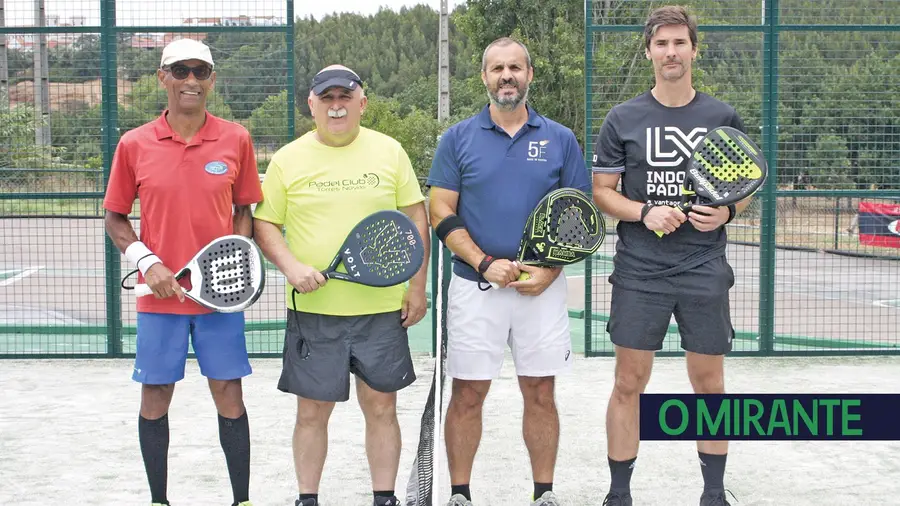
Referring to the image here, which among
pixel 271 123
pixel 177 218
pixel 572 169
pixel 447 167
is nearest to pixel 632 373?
pixel 572 169

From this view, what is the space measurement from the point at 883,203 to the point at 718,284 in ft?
→ 21.1

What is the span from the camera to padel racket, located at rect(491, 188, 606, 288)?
395 centimetres

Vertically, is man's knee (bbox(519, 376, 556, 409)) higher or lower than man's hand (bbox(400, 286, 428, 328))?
lower

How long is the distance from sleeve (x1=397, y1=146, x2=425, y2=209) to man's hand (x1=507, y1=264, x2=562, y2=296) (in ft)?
1.61

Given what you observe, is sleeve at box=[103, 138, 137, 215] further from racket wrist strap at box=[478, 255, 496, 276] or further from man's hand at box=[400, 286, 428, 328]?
racket wrist strap at box=[478, 255, 496, 276]

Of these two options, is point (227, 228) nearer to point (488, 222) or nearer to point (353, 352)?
point (353, 352)

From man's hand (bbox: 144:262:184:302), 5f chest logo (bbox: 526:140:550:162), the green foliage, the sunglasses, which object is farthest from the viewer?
the green foliage

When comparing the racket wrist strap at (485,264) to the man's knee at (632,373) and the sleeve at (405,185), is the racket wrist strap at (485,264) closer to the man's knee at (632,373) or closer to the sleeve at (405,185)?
the sleeve at (405,185)

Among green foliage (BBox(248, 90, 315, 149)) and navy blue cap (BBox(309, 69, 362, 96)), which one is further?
green foliage (BBox(248, 90, 315, 149))

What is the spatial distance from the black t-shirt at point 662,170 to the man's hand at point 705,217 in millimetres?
111

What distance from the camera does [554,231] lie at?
3949 mm

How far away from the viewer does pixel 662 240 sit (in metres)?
4.11

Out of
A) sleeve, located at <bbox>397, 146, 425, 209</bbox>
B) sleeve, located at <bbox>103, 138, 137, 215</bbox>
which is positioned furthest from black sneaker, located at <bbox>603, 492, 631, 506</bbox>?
sleeve, located at <bbox>103, 138, 137, 215</bbox>

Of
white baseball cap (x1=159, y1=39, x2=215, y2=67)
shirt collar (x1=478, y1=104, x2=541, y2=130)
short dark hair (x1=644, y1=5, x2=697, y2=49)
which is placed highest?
short dark hair (x1=644, y1=5, x2=697, y2=49)
